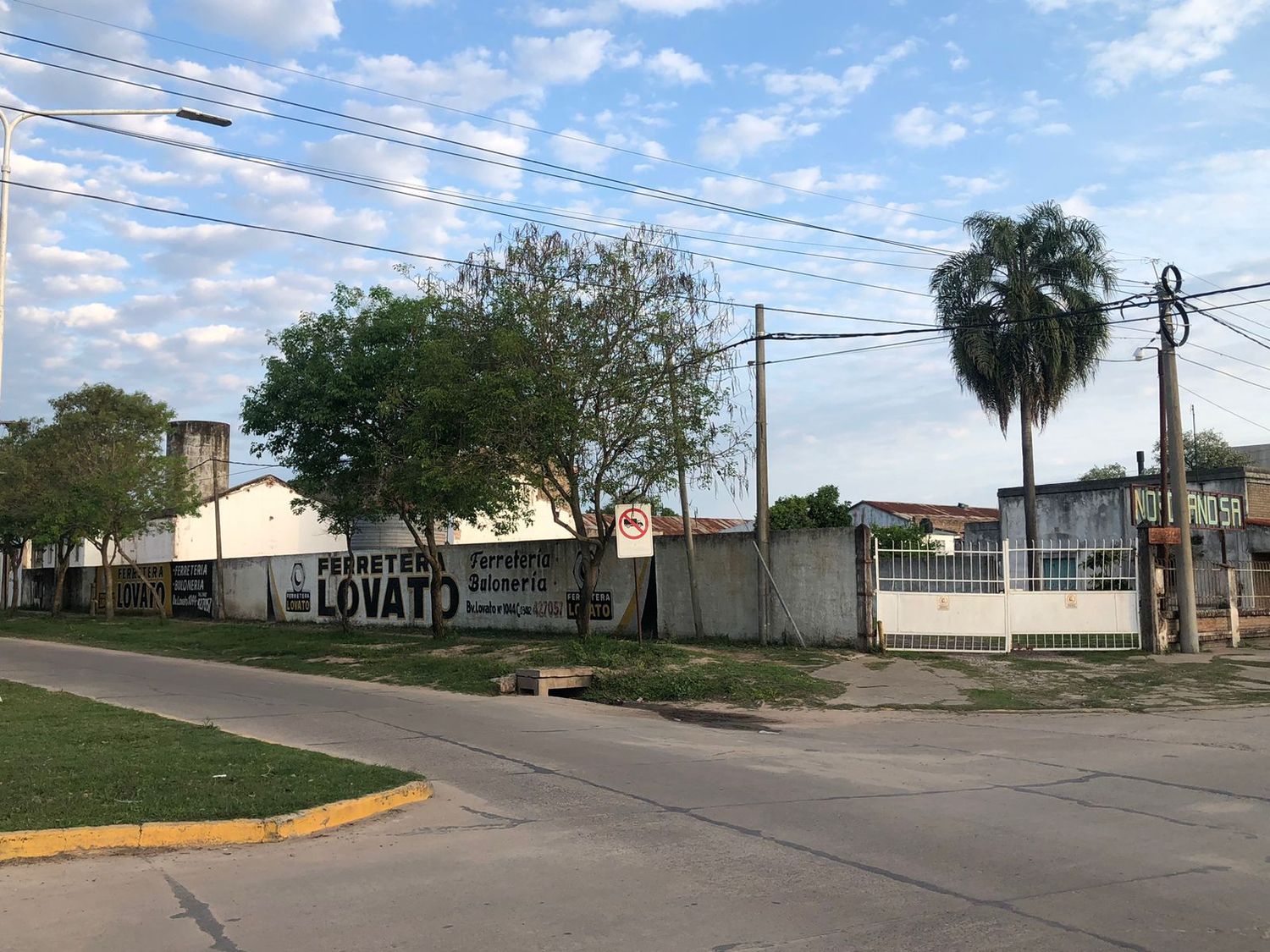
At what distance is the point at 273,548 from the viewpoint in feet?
184

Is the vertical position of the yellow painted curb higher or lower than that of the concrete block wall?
lower

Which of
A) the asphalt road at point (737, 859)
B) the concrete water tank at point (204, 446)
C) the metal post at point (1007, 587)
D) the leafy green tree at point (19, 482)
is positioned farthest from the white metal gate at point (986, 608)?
the concrete water tank at point (204, 446)

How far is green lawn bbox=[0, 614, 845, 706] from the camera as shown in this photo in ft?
53.6

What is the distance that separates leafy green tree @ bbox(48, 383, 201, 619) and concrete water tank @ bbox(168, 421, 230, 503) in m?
17.5

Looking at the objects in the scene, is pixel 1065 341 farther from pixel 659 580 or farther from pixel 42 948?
pixel 42 948

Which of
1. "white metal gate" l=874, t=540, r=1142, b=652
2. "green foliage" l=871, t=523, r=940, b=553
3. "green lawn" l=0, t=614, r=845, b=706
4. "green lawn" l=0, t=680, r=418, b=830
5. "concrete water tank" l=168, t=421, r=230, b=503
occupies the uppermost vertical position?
"concrete water tank" l=168, t=421, r=230, b=503

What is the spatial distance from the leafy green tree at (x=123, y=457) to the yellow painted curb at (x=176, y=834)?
106 feet

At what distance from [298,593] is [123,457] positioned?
28.5ft

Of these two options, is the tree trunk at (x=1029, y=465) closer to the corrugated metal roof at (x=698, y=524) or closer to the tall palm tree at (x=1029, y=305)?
the tall palm tree at (x=1029, y=305)

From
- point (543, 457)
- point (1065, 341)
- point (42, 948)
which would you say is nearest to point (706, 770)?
point (42, 948)

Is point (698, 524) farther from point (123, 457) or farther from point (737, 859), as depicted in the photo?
point (737, 859)

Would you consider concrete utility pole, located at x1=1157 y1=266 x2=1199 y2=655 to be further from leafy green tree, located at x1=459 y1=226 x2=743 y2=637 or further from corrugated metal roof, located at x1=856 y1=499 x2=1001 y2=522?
corrugated metal roof, located at x1=856 y1=499 x2=1001 y2=522

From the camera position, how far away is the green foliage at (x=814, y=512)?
38.5m

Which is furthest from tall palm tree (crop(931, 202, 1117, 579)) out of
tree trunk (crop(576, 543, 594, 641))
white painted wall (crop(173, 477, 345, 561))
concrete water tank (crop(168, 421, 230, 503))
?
concrete water tank (crop(168, 421, 230, 503))
